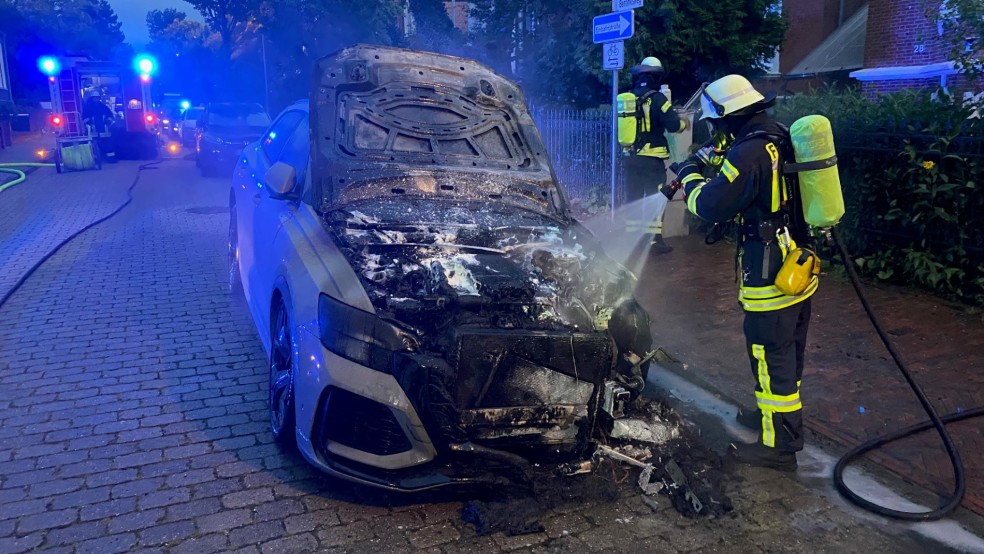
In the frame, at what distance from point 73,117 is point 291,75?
12.4 metres

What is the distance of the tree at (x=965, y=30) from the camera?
7.05 meters

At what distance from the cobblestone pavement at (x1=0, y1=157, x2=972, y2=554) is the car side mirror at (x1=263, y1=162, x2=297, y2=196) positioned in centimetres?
132

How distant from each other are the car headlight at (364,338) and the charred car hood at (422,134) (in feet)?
3.76

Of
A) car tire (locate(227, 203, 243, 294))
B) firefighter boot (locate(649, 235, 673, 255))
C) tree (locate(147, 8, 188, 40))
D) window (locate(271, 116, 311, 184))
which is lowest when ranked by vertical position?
firefighter boot (locate(649, 235, 673, 255))

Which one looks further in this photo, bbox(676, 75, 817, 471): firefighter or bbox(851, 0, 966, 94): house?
bbox(851, 0, 966, 94): house

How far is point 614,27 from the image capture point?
8617 mm

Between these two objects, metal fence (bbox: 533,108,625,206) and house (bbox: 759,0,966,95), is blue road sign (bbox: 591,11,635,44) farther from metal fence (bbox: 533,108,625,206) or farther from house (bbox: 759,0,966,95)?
house (bbox: 759,0,966,95)

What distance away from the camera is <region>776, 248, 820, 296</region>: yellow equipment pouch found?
3.87 metres

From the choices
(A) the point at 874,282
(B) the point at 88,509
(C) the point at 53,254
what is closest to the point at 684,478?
(B) the point at 88,509

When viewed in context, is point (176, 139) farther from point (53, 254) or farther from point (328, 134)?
point (328, 134)

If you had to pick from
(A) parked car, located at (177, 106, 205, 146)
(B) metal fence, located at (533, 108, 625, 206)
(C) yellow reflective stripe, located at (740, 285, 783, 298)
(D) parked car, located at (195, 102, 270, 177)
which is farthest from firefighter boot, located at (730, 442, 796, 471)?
(A) parked car, located at (177, 106, 205, 146)

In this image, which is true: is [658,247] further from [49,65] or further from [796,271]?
[49,65]

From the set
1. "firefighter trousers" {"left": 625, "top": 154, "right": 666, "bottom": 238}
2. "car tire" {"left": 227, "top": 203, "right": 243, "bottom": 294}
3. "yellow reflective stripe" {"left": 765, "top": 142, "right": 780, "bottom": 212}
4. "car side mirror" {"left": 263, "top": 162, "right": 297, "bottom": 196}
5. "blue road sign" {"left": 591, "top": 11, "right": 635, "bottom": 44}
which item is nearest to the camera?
"yellow reflective stripe" {"left": 765, "top": 142, "right": 780, "bottom": 212}

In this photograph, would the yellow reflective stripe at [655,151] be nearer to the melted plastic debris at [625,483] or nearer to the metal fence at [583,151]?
the metal fence at [583,151]
